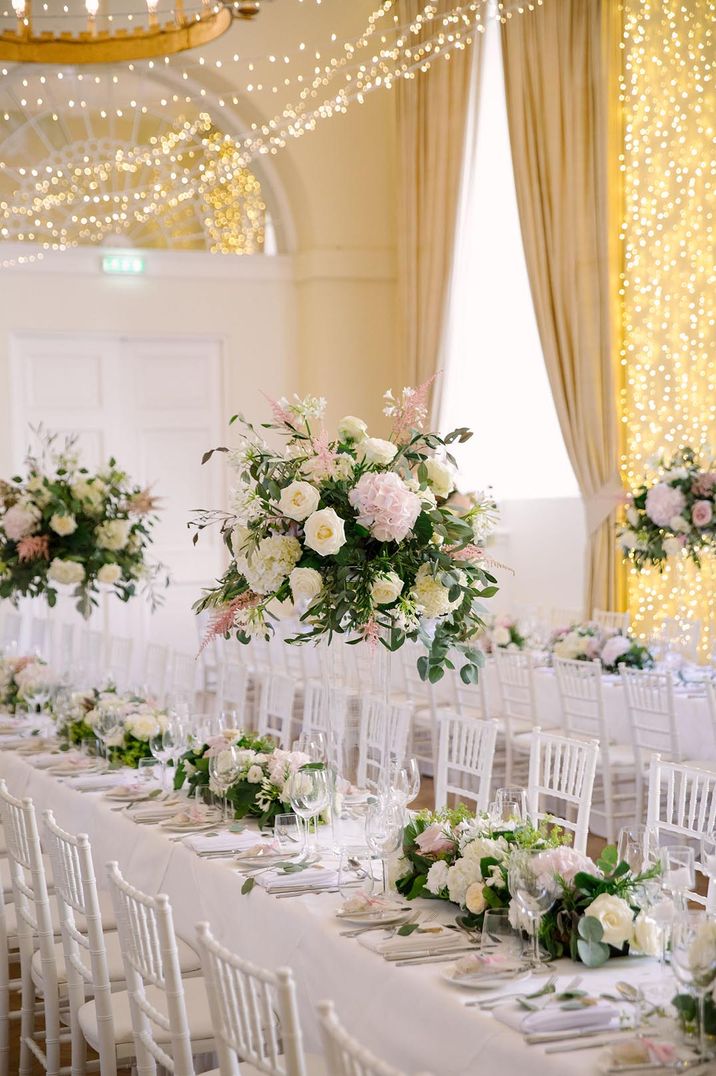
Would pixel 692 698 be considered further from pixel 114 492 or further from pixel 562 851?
pixel 562 851

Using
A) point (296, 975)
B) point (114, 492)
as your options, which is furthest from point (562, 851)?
point (114, 492)

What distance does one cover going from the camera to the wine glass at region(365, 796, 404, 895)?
132 inches

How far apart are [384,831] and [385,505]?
2.64 feet

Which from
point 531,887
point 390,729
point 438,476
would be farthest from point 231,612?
point 390,729

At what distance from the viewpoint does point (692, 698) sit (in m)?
6.42

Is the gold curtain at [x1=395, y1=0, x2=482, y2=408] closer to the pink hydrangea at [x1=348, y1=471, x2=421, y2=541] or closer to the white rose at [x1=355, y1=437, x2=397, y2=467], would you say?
the white rose at [x1=355, y1=437, x2=397, y2=467]

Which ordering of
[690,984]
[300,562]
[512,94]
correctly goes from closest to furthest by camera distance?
[690,984] → [300,562] → [512,94]

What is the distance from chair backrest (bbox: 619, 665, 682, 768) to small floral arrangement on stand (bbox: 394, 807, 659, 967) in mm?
2975

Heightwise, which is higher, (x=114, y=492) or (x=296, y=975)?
(x=114, y=492)

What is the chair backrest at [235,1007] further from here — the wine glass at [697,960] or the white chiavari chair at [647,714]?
the white chiavari chair at [647,714]

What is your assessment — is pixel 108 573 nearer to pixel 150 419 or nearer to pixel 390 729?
pixel 390 729

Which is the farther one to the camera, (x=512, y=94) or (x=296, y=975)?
(x=512, y=94)

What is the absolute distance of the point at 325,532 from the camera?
11.3ft

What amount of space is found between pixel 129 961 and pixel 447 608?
1.20m
